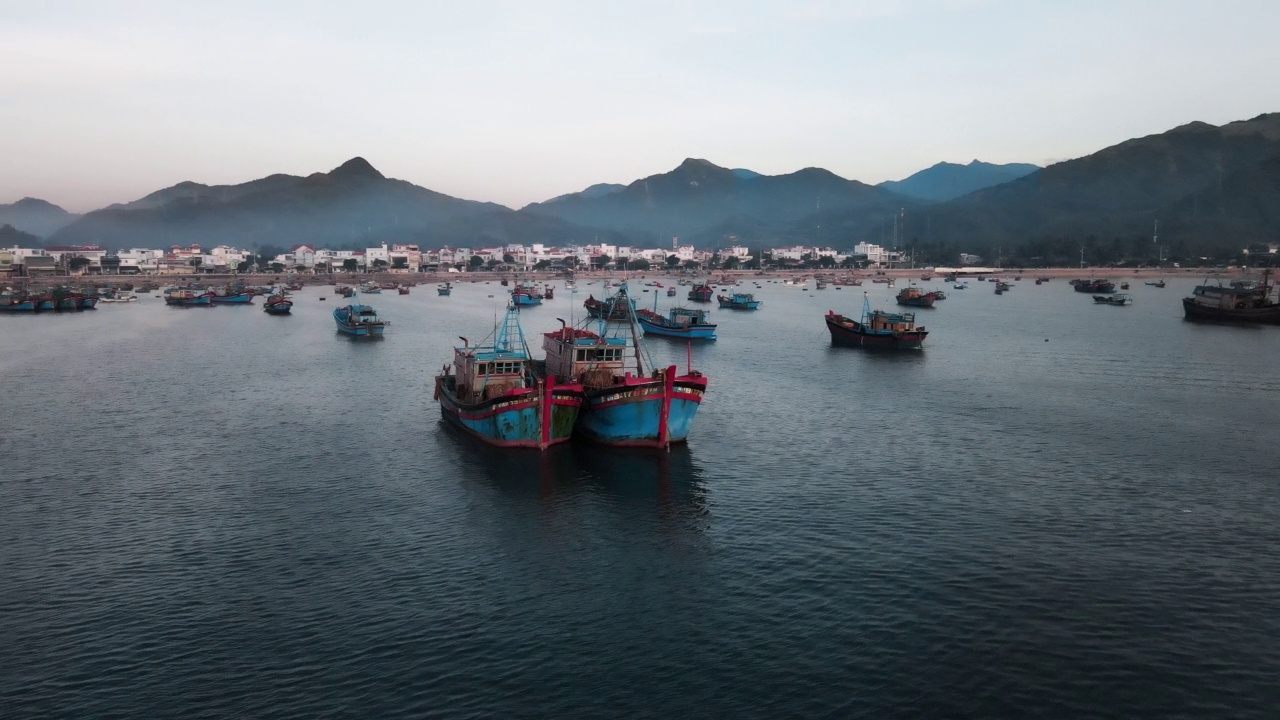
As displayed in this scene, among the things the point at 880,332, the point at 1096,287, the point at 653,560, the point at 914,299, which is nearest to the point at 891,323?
the point at 880,332

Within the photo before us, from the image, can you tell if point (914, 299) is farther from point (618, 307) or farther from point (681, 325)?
point (618, 307)

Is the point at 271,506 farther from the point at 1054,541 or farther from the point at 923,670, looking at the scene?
the point at 1054,541

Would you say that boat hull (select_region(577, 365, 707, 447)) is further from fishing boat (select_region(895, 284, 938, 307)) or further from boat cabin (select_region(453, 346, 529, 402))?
fishing boat (select_region(895, 284, 938, 307))

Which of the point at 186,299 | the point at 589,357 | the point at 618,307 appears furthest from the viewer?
the point at 186,299

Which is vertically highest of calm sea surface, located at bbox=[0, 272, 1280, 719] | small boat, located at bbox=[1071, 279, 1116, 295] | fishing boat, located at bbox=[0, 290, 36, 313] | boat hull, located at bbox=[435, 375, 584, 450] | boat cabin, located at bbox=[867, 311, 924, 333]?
small boat, located at bbox=[1071, 279, 1116, 295]

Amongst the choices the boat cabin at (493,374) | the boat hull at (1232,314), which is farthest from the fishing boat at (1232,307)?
the boat cabin at (493,374)

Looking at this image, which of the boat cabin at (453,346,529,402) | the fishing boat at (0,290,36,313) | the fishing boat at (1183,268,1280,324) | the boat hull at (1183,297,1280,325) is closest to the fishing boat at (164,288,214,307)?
the fishing boat at (0,290,36,313)

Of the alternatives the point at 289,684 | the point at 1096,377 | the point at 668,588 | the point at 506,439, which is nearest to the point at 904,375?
the point at 1096,377
